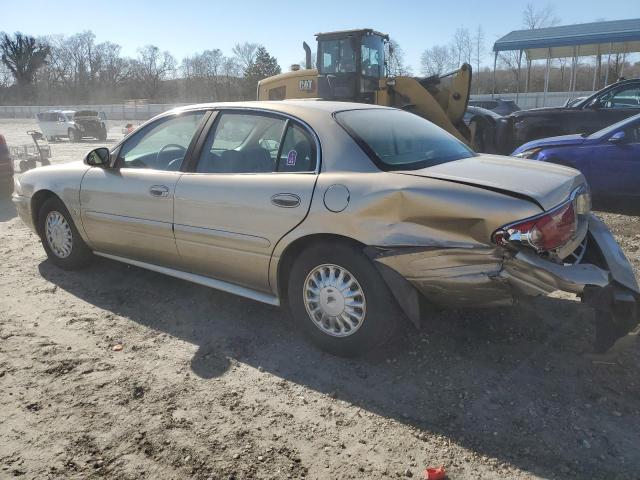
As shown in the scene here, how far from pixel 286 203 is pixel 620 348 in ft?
6.86

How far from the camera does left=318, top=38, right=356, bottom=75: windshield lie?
11.3 meters

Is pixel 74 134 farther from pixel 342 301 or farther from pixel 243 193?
pixel 342 301

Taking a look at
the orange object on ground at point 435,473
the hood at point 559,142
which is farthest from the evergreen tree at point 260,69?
the orange object on ground at point 435,473

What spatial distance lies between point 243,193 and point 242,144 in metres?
0.51

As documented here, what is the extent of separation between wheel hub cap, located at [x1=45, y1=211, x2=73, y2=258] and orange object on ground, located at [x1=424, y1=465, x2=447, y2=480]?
3929 millimetres

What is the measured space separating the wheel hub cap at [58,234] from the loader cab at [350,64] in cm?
759

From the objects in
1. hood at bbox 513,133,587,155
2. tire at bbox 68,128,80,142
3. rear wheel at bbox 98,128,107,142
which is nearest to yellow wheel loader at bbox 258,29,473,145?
hood at bbox 513,133,587,155

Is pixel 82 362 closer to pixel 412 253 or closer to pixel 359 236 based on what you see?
pixel 359 236

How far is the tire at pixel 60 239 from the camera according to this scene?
4.86 m

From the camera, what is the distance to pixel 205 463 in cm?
243

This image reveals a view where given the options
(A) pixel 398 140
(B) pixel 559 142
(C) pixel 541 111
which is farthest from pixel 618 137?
→ (A) pixel 398 140

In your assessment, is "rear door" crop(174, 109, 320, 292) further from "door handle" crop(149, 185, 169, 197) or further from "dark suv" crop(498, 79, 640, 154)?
A: "dark suv" crop(498, 79, 640, 154)

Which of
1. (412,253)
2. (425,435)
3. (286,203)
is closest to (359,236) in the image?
(412,253)

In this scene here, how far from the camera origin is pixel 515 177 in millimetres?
3059
